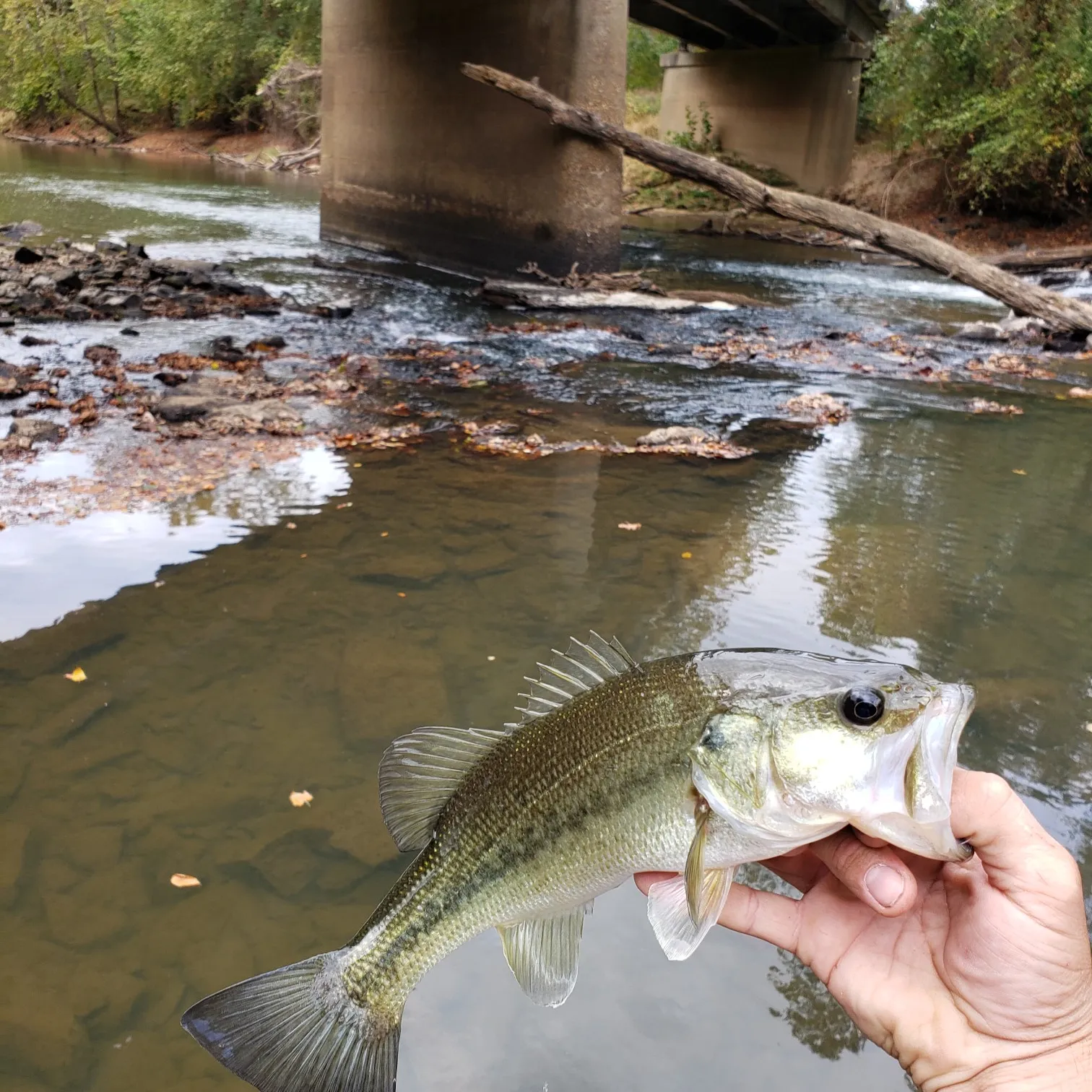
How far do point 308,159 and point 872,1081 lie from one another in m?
50.6

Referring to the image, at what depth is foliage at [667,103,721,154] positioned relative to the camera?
4059cm

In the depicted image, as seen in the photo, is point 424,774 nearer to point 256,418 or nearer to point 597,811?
point 597,811

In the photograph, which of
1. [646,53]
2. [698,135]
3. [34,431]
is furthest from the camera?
[646,53]

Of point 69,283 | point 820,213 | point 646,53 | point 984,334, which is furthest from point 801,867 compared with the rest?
point 646,53

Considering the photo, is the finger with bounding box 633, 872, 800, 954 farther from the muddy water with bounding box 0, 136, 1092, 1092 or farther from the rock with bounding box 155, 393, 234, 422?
the rock with bounding box 155, 393, 234, 422

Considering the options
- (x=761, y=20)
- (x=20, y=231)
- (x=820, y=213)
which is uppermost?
(x=761, y=20)

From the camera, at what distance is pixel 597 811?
7.45ft

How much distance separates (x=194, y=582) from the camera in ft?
20.1

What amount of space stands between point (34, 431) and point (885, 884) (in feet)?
28.1

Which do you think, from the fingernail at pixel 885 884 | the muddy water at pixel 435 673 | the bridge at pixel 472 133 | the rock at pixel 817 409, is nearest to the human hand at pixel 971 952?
the fingernail at pixel 885 884

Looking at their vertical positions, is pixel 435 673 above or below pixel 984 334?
below

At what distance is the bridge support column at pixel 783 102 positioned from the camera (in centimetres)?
3631

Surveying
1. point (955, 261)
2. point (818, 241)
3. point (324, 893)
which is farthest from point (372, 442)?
point (818, 241)

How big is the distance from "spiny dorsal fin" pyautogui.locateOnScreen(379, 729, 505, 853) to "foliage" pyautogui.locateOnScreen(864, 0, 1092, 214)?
29.0 meters
